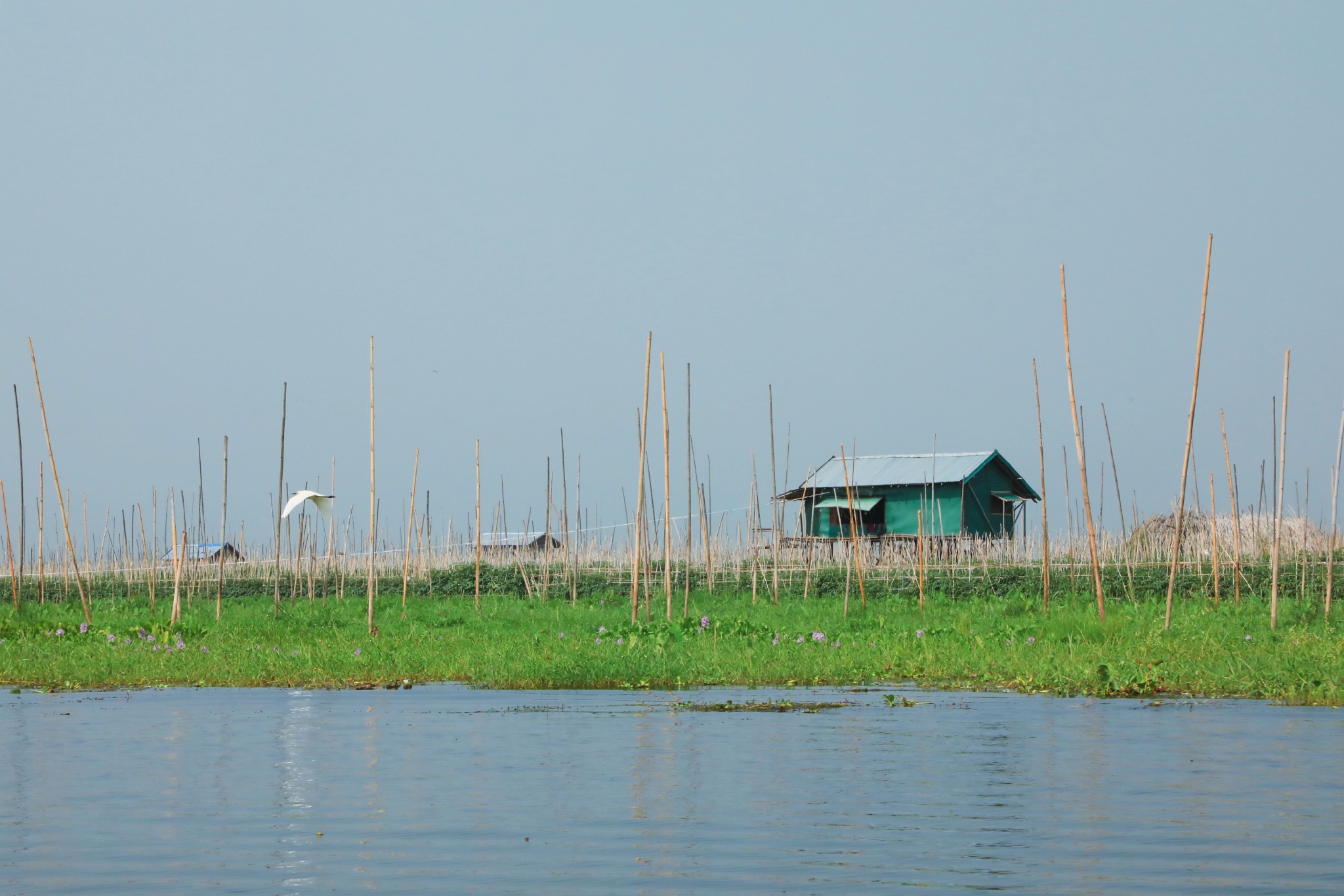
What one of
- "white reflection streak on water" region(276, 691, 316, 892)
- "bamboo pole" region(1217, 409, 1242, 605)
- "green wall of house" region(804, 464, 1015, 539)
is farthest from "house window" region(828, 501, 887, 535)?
"white reflection streak on water" region(276, 691, 316, 892)

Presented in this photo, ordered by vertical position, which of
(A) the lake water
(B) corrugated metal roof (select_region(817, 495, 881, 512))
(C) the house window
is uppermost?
(B) corrugated metal roof (select_region(817, 495, 881, 512))

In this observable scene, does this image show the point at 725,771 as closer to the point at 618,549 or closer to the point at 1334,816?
the point at 1334,816

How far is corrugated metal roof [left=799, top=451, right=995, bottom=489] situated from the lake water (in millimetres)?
18683

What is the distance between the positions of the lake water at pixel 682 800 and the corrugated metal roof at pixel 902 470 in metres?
18.7

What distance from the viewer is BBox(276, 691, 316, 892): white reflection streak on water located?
465 cm

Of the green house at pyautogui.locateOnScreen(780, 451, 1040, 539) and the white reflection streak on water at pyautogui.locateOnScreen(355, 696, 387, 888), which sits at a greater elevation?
the green house at pyautogui.locateOnScreen(780, 451, 1040, 539)

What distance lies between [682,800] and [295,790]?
5.86 ft

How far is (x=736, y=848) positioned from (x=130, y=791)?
9.86 ft

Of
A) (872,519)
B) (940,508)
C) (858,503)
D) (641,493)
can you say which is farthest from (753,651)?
(872,519)

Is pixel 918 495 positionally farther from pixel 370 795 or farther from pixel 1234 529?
pixel 370 795

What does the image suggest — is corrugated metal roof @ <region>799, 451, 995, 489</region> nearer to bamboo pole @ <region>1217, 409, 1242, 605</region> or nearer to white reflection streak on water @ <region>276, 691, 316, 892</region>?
bamboo pole @ <region>1217, 409, 1242, 605</region>

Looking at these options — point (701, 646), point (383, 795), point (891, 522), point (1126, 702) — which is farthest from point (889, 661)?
point (891, 522)

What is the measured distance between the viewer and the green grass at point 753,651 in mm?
10367

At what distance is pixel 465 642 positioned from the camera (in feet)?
46.3
